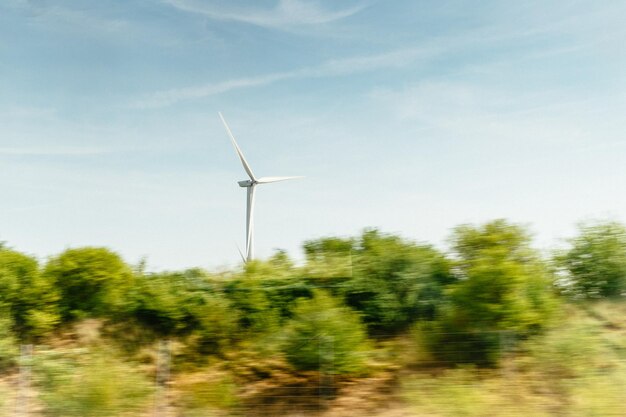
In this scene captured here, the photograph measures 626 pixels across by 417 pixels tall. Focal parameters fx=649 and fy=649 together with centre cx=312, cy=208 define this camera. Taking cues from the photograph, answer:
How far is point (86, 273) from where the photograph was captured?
2267 centimetres

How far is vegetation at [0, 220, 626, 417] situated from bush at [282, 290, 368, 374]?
0.13 ft

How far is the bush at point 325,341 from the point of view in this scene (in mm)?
16516

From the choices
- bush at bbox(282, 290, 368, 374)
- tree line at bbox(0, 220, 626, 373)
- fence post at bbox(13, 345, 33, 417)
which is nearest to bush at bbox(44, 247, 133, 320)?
tree line at bbox(0, 220, 626, 373)

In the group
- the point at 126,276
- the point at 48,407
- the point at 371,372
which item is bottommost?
the point at 48,407

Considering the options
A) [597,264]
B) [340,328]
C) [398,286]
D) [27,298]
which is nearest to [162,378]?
[340,328]

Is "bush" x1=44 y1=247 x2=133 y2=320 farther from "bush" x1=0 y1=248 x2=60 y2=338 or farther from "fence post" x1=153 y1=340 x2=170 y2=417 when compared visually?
"fence post" x1=153 y1=340 x2=170 y2=417

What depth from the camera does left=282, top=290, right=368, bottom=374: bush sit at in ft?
54.2

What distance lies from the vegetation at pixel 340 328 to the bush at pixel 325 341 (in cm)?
4

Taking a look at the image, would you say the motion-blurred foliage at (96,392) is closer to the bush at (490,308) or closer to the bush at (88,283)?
the bush at (88,283)

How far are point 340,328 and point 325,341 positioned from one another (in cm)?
51

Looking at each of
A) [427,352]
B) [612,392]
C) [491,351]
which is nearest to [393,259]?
[427,352]

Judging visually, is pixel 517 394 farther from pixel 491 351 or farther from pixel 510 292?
pixel 510 292

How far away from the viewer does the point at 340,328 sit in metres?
16.6

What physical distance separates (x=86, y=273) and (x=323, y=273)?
27.4 ft
